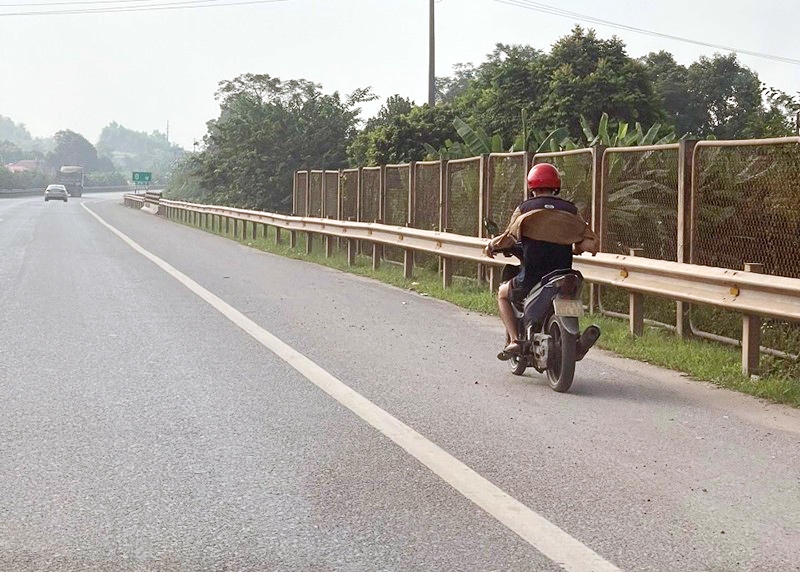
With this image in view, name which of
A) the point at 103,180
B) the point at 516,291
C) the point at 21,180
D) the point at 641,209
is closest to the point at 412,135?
the point at 641,209

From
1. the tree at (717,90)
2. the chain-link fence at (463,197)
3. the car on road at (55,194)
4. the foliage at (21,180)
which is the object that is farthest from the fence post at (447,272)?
the foliage at (21,180)

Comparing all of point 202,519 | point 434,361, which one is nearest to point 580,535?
point 202,519

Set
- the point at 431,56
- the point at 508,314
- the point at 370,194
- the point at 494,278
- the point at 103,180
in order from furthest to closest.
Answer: the point at 103,180 < the point at 431,56 < the point at 370,194 < the point at 494,278 < the point at 508,314

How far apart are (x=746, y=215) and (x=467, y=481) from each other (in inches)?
242

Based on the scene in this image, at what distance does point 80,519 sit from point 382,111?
136 ft

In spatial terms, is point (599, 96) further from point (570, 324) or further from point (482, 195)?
point (570, 324)

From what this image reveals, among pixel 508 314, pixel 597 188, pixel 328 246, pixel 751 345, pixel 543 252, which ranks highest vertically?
A: pixel 597 188

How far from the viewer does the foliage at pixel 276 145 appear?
47625 millimetres

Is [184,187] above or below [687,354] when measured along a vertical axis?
above

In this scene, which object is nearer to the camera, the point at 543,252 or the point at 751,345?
the point at 543,252

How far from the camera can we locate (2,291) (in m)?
15.7

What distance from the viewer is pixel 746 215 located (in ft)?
37.0

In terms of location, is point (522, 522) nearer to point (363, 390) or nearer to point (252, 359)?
point (363, 390)

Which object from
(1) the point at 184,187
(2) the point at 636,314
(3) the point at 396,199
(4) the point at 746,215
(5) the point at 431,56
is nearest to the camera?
(4) the point at 746,215
